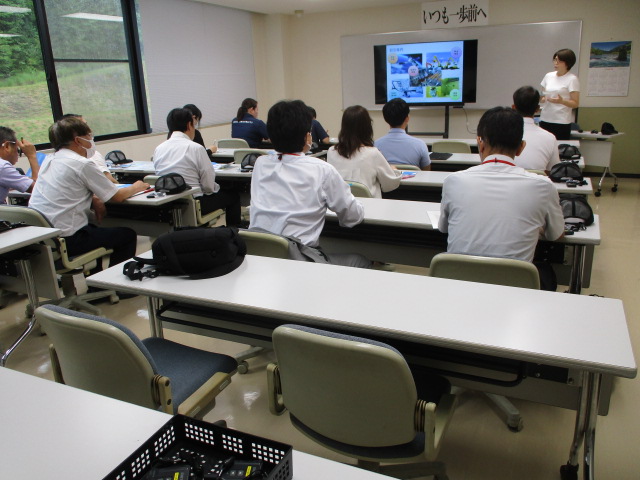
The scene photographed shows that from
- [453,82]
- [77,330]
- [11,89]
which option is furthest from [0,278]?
[453,82]

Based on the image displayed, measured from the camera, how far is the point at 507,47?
7.41 m

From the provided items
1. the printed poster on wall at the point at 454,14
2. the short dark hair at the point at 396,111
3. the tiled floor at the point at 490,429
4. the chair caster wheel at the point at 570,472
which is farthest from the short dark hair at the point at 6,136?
the printed poster on wall at the point at 454,14

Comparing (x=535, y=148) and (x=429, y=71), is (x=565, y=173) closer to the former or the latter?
(x=535, y=148)

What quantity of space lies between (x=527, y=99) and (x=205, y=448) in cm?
318

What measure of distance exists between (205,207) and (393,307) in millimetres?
2987

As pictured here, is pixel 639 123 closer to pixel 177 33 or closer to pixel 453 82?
pixel 453 82

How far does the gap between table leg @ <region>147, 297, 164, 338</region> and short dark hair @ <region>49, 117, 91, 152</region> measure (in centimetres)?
155

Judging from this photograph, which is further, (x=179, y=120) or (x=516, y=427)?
(x=179, y=120)

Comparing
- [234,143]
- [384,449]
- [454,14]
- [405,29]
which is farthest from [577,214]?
[405,29]

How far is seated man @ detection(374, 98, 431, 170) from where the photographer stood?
12.9ft

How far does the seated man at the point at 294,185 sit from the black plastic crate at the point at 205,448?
4.68ft

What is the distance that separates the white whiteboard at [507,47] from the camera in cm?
711

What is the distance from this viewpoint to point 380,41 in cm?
814

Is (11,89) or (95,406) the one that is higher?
(11,89)
